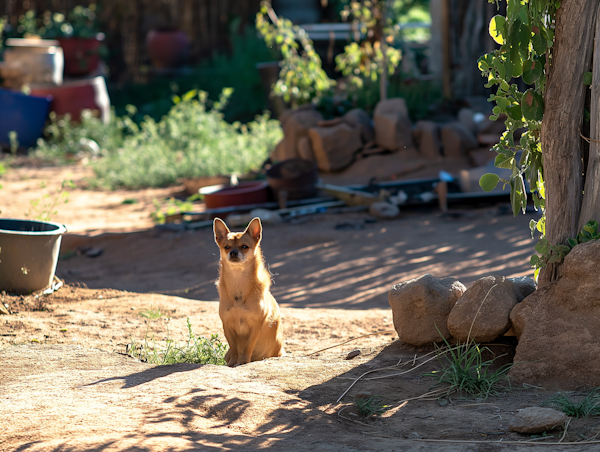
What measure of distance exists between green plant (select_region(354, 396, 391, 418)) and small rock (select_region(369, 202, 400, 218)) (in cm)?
534

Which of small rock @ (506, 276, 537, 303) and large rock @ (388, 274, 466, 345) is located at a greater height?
small rock @ (506, 276, 537, 303)

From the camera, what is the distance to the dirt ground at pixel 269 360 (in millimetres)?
2908

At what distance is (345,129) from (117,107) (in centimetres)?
927

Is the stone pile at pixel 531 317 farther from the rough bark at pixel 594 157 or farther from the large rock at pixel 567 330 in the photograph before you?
the rough bark at pixel 594 157

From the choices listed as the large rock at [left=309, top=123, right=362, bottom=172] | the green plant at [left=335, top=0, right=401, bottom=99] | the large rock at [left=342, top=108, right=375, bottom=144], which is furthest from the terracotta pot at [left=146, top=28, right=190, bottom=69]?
the large rock at [left=309, top=123, right=362, bottom=172]

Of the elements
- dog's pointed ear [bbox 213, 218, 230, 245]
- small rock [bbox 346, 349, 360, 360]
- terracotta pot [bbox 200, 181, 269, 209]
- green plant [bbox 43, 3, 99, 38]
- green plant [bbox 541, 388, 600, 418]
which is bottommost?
small rock [bbox 346, 349, 360, 360]

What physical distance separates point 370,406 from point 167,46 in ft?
55.7

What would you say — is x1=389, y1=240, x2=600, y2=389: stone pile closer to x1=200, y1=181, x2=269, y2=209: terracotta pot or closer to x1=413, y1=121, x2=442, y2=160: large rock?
x1=200, y1=181, x2=269, y2=209: terracotta pot

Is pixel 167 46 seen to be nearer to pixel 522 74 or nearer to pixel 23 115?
pixel 23 115

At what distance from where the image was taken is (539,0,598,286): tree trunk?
3.62 metres

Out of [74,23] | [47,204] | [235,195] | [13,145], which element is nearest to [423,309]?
→ [47,204]

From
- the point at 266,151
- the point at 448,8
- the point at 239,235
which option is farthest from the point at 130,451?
the point at 448,8

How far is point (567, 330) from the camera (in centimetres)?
357

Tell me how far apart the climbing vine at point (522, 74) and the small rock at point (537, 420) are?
1.08 m
